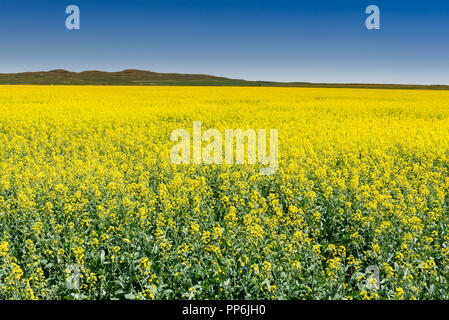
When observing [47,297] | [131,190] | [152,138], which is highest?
[152,138]

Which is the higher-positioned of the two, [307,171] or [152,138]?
[152,138]

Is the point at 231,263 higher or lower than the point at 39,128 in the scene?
lower

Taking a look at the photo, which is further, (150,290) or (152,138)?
(152,138)

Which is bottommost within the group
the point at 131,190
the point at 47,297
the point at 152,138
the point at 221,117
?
the point at 47,297

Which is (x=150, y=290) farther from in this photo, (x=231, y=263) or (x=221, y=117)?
(x=221, y=117)

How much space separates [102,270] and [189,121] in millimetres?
15366

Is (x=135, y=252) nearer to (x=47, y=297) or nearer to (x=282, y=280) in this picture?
(x=47, y=297)

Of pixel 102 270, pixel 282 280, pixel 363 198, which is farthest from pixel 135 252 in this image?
pixel 363 198

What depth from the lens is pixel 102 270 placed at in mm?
4113

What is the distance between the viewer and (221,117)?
2022 centimetres
